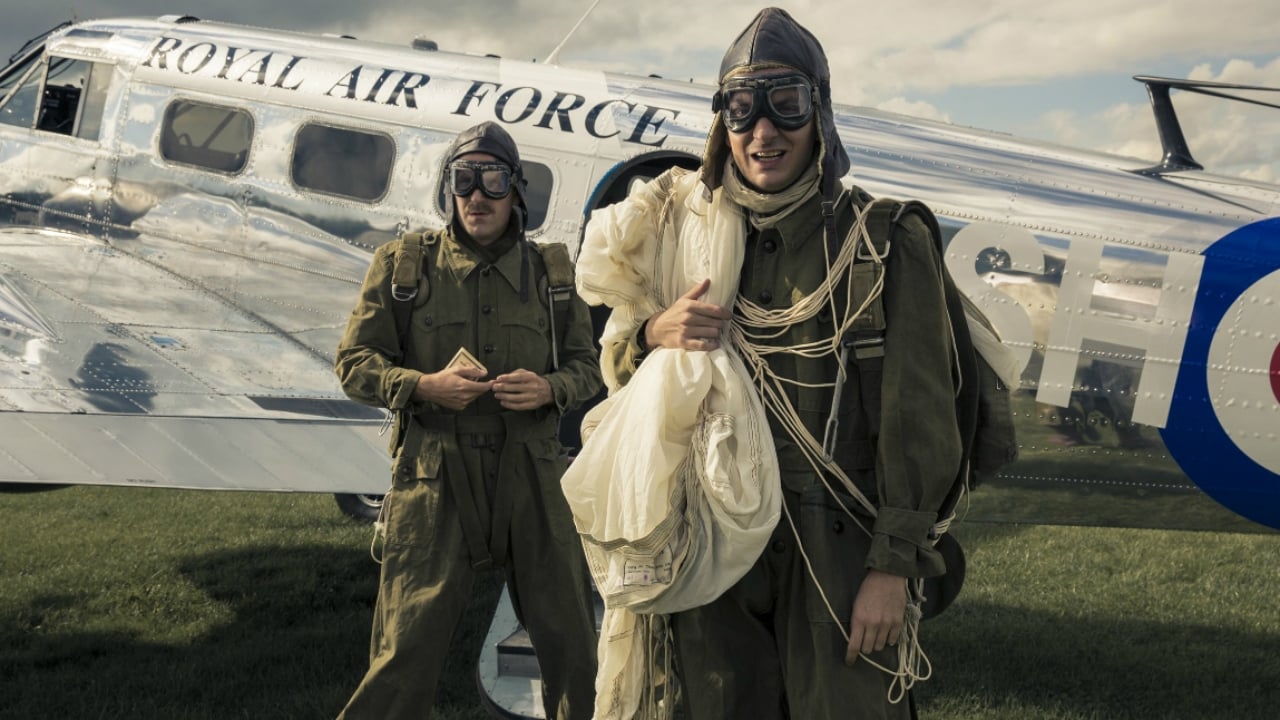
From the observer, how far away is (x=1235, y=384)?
195 inches

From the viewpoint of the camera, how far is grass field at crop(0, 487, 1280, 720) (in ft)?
18.2

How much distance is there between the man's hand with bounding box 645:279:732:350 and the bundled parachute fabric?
3 cm

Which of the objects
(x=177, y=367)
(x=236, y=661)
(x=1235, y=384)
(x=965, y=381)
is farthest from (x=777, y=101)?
(x=236, y=661)

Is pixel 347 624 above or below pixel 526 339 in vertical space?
below

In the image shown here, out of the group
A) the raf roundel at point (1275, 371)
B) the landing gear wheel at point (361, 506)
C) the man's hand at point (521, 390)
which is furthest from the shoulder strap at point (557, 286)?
the landing gear wheel at point (361, 506)

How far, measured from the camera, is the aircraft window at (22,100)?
6977 millimetres

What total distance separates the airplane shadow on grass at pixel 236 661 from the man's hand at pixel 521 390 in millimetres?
1911

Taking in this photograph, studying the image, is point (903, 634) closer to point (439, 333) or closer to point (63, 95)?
point (439, 333)

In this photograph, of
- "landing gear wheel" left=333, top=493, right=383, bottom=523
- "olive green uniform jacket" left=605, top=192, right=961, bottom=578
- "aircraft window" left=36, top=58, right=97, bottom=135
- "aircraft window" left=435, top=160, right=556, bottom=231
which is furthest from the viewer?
"landing gear wheel" left=333, top=493, right=383, bottom=523

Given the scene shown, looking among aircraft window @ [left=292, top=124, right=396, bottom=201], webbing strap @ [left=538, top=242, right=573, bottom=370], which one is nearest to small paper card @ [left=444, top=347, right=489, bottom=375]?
webbing strap @ [left=538, top=242, right=573, bottom=370]

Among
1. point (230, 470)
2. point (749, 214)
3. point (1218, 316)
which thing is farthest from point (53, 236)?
point (1218, 316)

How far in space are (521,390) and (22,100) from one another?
5.00m

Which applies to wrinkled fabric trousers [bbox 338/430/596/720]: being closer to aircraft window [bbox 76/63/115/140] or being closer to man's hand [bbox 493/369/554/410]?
man's hand [bbox 493/369/554/410]

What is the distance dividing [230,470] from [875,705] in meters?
4.05
